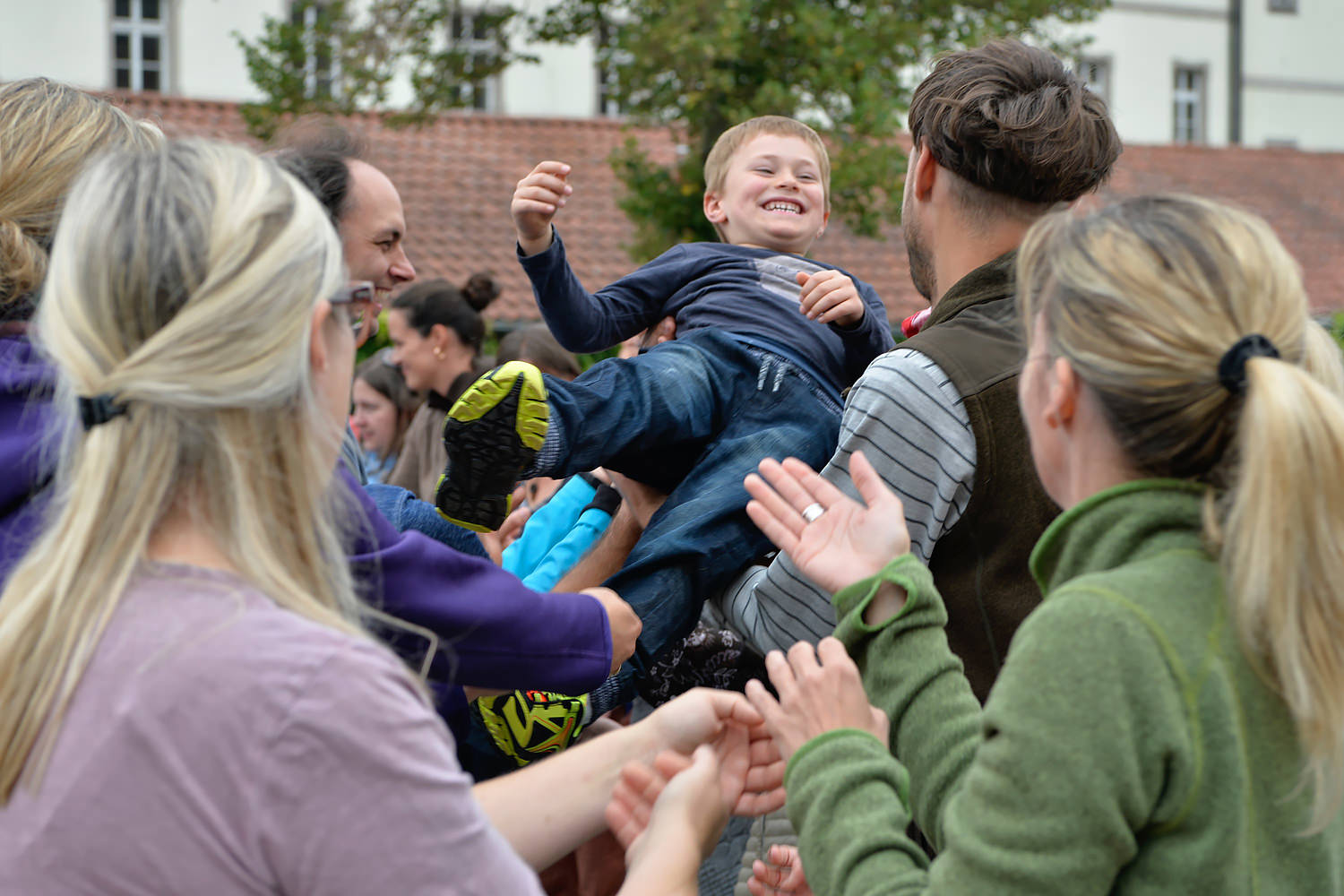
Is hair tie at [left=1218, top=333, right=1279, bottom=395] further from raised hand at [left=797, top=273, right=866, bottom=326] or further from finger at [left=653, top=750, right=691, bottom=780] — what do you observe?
raised hand at [left=797, top=273, right=866, bottom=326]

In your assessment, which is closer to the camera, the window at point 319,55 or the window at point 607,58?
the window at point 319,55

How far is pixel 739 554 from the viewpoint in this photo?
271 centimetres

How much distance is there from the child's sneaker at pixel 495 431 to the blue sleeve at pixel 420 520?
0.25 ft

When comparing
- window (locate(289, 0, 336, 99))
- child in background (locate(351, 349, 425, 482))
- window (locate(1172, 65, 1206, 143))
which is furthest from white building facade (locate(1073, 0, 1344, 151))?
child in background (locate(351, 349, 425, 482))

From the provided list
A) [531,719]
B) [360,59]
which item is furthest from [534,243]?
[360,59]

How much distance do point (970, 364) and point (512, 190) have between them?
16090 millimetres

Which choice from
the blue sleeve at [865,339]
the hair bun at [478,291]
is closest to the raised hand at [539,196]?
the blue sleeve at [865,339]

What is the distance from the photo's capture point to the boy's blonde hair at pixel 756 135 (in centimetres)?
378

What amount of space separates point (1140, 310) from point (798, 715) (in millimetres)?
681

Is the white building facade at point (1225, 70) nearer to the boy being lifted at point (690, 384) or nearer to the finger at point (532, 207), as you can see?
the boy being lifted at point (690, 384)

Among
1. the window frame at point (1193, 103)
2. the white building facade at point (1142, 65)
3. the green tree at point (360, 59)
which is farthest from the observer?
the window frame at point (1193, 103)

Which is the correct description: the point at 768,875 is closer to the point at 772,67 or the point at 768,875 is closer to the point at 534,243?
the point at 534,243

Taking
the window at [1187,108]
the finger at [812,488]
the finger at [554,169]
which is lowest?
the finger at [812,488]

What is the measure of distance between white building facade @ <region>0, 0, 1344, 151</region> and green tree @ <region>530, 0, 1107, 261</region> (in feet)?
27.4
